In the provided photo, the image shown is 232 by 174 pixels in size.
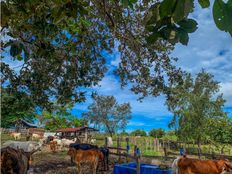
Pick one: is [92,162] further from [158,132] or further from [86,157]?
[158,132]

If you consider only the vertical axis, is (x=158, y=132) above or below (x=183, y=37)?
above

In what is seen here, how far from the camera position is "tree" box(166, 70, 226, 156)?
83.9ft

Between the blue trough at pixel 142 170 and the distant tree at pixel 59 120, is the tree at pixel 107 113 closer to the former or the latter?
the distant tree at pixel 59 120

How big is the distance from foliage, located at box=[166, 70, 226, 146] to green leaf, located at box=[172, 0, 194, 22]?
970 inches

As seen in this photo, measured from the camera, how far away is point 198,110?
25.6 m

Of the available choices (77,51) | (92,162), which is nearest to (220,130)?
(92,162)

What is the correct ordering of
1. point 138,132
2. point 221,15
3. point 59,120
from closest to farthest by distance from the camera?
point 221,15, point 59,120, point 138,132

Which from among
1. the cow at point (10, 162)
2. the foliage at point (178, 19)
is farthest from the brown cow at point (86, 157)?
the foliage at point (178, 19)

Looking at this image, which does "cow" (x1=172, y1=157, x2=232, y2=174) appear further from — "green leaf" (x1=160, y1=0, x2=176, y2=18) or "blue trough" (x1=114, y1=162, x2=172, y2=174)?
"green leaf" (x1=160, y1=0, x2=176, y2=18)

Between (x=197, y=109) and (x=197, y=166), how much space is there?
687 inches

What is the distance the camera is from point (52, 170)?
13.5m

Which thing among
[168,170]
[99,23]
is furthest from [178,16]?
[168,170]

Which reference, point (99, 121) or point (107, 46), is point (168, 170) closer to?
point (107, 46)

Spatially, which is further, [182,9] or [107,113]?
[107,113]
